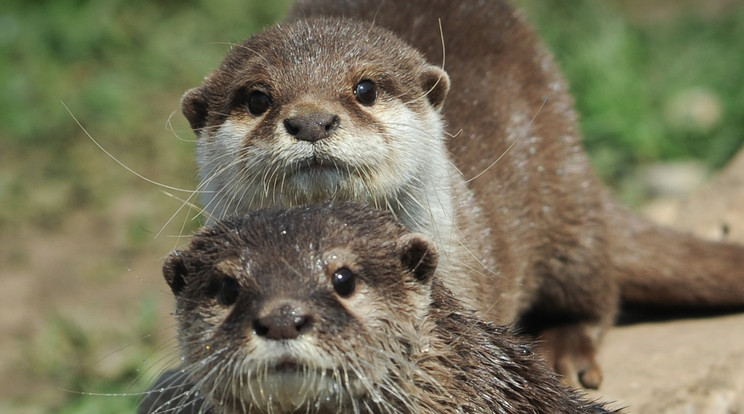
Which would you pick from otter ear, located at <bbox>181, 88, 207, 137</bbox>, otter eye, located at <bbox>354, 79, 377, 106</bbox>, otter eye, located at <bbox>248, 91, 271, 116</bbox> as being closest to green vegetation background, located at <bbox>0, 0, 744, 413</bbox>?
otter ear, located at <bbox>181, 88, 207, 137</bbox>

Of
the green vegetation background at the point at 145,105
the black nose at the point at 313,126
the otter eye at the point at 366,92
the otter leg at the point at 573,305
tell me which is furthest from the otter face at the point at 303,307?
the green vegetation background at the point at 145,105

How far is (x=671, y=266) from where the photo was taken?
4496 mm

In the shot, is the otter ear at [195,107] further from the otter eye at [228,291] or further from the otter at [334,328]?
the otter eye at [228,291]

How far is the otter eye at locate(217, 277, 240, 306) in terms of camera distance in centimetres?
248

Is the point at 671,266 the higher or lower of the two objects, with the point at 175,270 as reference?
lower

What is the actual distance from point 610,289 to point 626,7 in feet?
16.3

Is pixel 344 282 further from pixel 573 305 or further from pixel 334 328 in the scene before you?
pixel 573 305

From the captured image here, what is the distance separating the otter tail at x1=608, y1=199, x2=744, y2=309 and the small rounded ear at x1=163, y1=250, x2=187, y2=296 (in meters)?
2.26

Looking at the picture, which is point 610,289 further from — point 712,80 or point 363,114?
point 712,80

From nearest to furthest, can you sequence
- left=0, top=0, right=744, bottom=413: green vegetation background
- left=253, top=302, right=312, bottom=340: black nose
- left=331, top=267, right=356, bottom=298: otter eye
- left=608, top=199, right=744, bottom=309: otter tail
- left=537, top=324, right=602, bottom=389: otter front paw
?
left=253, top=302, right=312, bottom=340: black nose
left=331, top=267, right=356, bottom=298: otter eye
left=537, top=324, right=602, bottom=389: otter front paw
left=608, top=199, right=744, bottom=309: otter tail
left=0, top=0, right=744, bottom=413: green vegetation background

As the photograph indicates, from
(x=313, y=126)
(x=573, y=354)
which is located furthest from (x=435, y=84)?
(x=573, y=354)

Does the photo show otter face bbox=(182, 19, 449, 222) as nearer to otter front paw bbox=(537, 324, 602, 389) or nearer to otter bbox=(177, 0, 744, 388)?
otter bbox=(177, 0, 744, 388)

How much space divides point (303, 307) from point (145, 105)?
5421 mm

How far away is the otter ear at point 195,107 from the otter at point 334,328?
94 centimetres
